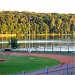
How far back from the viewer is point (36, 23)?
130750mm

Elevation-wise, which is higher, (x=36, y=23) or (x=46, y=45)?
(x=36, y=23)

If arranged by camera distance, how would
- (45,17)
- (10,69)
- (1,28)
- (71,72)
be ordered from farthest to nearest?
(45,17), (1,28), (10,69), (71,72)

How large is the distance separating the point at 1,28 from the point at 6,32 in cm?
445

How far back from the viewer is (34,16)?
131250mm

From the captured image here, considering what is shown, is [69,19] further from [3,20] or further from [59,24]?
[3,20]

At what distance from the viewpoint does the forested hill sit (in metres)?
119

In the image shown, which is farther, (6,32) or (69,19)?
(69,19)

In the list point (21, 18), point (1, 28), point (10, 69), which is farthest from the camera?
point (21, 18)

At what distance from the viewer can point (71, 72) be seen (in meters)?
19.1

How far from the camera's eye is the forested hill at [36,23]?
119 meters

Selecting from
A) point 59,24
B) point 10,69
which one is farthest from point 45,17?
point 10,69

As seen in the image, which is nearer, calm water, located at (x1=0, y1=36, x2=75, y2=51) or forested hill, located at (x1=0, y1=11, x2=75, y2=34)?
calm water, located at (x1=0, y1=36, x2=75, y2=51)

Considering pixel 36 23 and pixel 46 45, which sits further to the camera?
pixel 36 23

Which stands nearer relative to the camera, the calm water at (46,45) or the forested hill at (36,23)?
the calm water at (46,45)
